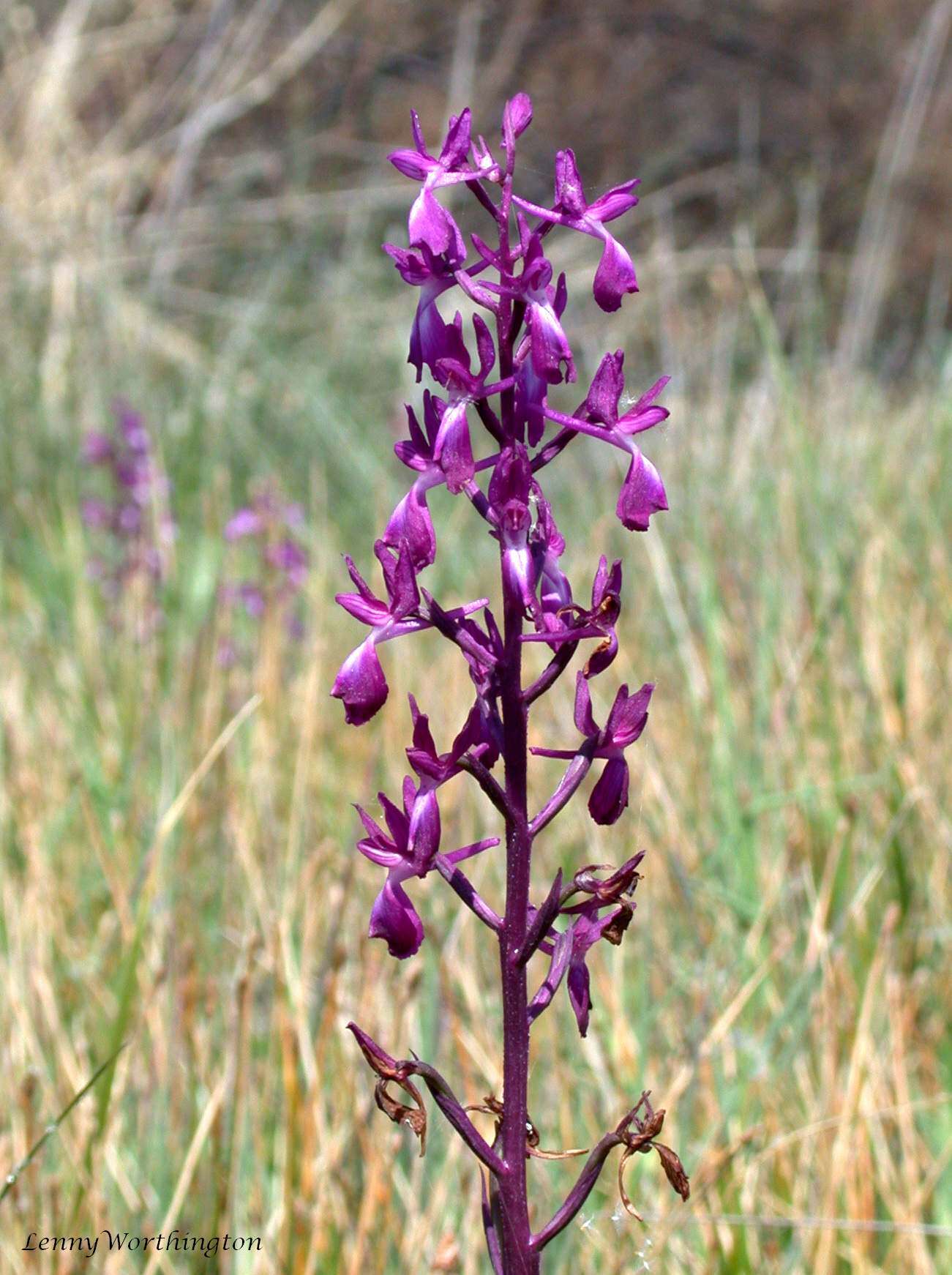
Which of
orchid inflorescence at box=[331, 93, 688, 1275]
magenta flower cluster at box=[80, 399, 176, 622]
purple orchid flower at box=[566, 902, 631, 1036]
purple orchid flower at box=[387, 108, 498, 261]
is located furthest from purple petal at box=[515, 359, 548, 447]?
magenta flower cluster at box=[80, 399, 176, 622]

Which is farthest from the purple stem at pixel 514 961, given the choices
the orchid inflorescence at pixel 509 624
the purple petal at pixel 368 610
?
the purple petal at pixel 368 610

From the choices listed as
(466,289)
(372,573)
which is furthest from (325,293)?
(466,289)

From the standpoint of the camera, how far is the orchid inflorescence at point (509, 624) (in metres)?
0.96

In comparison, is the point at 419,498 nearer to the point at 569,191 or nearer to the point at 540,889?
the point at 569,191

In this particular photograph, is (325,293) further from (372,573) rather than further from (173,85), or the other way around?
(372,573)

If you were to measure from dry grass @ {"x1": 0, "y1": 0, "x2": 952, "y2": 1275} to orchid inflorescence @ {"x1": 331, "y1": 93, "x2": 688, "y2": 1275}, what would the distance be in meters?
0.32

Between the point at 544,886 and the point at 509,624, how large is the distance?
1.47 metres

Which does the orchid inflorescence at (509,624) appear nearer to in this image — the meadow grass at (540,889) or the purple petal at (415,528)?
the purple petal at (415,528)

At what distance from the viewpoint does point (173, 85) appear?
885cm

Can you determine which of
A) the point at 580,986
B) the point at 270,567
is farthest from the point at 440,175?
the point at 270,567

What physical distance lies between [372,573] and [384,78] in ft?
24.8

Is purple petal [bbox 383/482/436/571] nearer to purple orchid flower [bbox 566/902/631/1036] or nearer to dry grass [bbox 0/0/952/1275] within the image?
purple orchid flower [bbox 566/902/631/1036]

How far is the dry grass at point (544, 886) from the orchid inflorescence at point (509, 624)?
0.32 m

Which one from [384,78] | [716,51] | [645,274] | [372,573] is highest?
[716,51]
